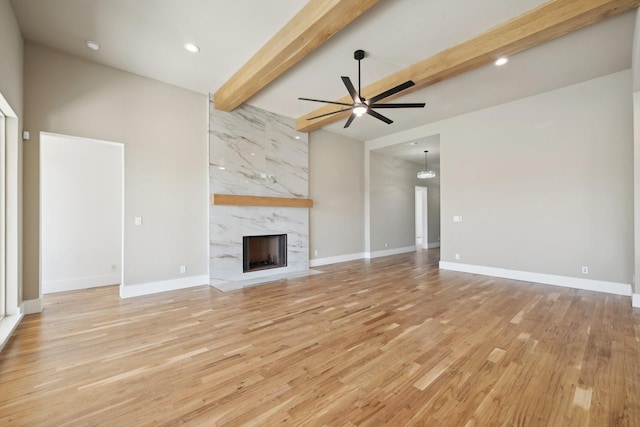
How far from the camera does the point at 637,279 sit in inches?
127

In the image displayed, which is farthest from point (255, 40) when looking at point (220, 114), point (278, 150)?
point (278, 150)

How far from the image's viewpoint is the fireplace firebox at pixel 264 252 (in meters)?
5.05

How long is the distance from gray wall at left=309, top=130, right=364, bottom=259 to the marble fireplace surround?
432mm

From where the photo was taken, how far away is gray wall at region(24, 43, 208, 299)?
3268 millimetres

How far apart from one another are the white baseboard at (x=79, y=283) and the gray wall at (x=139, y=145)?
1.14 meters

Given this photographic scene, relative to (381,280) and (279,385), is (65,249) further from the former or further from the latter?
(381,280)

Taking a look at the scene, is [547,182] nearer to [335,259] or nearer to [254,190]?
[335,259]

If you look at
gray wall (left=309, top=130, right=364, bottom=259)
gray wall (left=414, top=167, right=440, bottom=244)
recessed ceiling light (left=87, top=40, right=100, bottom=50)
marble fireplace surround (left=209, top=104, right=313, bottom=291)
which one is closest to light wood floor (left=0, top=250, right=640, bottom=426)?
marble fireplace surround (left=209, top=104, right=313, bottom=291)

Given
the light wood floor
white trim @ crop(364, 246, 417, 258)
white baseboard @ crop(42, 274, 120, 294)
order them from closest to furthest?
the light wood floor < white baseboard @ crop(42, 274, 120, 294) < white trim @ crop(364, 246, 417, 258)

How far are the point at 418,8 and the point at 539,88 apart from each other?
10.2ft

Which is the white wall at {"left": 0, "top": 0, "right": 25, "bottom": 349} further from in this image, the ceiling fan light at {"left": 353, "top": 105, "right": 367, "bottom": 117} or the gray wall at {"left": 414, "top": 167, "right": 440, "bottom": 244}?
the gray wall at {"left": 414, "top": 167, "right": 440, "bottom": 244}

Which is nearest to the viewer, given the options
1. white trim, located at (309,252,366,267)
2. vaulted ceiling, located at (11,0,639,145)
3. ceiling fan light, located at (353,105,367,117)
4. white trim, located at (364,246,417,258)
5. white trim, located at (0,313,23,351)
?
white trim, located at (0,313,23,351)

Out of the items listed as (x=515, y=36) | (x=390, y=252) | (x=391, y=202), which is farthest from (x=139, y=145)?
(x=390, y=252)

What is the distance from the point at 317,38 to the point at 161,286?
4137 mm
